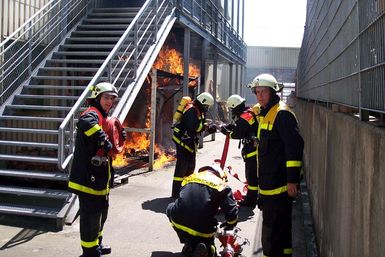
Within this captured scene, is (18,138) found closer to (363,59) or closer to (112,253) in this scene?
(112,253)

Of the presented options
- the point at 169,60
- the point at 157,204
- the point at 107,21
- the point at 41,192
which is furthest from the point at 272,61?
the point at 41,192

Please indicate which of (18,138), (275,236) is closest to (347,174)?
(275,236)

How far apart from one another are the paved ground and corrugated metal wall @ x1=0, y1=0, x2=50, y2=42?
13.2 feet

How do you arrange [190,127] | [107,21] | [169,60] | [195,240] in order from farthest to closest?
[169,60] → [107,21] → [190,127] → [195,240]

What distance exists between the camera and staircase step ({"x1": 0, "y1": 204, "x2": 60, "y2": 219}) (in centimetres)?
587

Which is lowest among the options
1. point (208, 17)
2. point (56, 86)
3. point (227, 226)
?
point (227, 226)

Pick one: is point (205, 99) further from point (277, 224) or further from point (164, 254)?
point (277, 224)

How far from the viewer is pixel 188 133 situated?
7.62 m

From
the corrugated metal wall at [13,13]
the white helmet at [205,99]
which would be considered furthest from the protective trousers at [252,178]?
the corrugated metal wall at [13,13]

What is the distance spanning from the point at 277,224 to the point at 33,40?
760cm

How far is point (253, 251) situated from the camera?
17.2ft

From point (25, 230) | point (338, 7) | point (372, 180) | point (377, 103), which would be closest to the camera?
point (372, 180)

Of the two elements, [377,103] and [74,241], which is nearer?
[377,103]

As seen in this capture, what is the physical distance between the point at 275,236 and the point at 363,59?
214 cm
